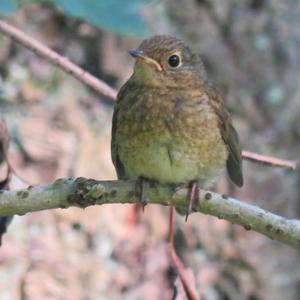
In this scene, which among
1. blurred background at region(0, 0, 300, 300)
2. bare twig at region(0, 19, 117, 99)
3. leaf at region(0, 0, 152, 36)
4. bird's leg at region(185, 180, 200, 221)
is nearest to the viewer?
bird's leg at region(185, 180, 200, 221)

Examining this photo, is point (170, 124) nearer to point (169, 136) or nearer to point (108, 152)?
point (169, 136)

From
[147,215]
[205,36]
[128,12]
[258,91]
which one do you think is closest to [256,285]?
[147,215]

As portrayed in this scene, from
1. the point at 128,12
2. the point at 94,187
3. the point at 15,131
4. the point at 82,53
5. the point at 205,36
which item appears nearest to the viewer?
the point at 94,187

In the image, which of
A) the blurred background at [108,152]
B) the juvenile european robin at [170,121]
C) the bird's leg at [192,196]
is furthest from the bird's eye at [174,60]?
the blurred background at [108,152]

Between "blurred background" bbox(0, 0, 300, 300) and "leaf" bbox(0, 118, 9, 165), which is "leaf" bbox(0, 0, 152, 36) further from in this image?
"blurred background" bbox(0, 0, 300, 300)

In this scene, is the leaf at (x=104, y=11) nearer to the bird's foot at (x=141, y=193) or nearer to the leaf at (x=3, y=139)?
the leaf at (x=3, y=139)

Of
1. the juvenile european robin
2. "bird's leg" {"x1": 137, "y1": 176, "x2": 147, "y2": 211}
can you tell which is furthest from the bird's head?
"bird's leg" {"x1": 137, "y1": 176, "x2": 147, "y2": 211}

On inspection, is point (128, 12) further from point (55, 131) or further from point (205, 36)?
point (205, 36)
